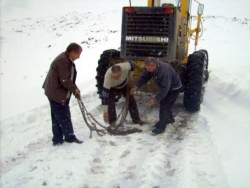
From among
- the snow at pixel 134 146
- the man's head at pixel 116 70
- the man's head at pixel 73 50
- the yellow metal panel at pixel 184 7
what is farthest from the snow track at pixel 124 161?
the yellow metal panel at pixel 184 7

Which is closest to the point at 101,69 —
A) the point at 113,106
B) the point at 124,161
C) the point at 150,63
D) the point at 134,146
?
the point at 113,106

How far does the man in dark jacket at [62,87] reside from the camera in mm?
3605

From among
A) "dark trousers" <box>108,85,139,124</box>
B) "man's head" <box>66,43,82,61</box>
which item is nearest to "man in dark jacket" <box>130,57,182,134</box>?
"dark trousers" <box>108,85,139,124</box>

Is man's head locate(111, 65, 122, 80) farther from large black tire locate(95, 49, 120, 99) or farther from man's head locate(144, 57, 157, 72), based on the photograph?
large black tire locate(95, 49, 120, 99)

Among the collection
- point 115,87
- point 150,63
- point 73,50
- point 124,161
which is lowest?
point 124,161

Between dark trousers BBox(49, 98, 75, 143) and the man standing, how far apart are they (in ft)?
2.62

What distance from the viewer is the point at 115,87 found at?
15.5 ft

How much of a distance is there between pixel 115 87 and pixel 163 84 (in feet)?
3.26

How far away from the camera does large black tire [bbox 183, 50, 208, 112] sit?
16.4 ft

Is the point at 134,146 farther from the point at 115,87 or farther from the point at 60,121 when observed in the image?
the point at 115,87

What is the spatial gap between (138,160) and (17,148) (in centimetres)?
195

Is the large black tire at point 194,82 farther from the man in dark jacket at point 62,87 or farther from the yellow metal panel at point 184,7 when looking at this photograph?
the man in dark jacket at point 62,87

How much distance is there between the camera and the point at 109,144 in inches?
155

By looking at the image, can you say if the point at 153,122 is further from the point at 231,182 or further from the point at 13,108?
the point at 13,108
